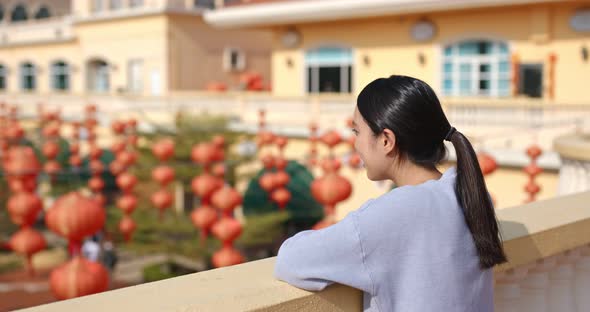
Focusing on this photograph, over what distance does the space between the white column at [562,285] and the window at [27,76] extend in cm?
3802

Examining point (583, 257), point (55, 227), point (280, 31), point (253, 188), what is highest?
point (280, 31)

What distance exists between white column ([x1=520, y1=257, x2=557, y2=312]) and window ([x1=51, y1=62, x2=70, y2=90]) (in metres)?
35.4

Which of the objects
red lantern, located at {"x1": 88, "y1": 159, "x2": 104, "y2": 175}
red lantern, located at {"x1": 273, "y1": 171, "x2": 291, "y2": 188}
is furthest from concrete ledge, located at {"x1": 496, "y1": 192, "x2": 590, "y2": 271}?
red lantern, located at {"x1": 273, "y1": 171, "x2": 291, "y2": 188}

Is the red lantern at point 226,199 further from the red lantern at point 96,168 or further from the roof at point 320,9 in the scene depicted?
the roof at point 320,9

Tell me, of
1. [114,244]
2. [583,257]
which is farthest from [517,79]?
[583,257]

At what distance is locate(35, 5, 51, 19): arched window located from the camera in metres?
43.9

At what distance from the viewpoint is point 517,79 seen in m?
20.5

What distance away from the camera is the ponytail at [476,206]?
2312 millimetres

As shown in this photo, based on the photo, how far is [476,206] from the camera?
7.57 feet

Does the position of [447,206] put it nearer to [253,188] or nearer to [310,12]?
[253,188]

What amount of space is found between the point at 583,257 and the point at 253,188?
14.3m

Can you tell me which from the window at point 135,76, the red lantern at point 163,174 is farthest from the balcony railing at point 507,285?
the window at point 135,76

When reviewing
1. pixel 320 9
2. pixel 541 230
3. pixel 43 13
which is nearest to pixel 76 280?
pixel 541 230

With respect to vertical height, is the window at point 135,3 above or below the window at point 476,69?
above
